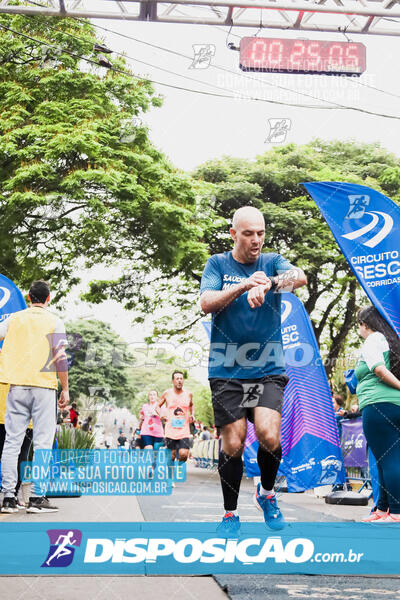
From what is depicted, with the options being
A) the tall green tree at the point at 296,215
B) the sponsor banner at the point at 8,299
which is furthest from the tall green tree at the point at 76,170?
the sponsor banner at the point at 8,299

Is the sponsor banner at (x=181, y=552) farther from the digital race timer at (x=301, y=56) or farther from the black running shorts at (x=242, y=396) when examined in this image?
the digital race timer at (x=301, y=56)

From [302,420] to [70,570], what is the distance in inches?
192

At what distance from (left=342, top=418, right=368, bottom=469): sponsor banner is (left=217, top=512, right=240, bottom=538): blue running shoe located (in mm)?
6861

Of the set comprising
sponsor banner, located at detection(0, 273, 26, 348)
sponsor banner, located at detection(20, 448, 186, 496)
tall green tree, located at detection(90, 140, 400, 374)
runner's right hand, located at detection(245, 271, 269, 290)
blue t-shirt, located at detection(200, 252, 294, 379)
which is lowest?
sponsor banner, located at detection(20, 448, 186, 496)

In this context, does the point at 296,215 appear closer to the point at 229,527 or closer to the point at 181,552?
the point at 229,527

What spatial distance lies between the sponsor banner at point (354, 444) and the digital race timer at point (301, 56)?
15.1 ft

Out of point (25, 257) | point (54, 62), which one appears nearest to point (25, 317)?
point (25, 257)

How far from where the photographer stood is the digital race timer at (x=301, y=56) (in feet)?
28.8

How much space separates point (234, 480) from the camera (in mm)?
3307

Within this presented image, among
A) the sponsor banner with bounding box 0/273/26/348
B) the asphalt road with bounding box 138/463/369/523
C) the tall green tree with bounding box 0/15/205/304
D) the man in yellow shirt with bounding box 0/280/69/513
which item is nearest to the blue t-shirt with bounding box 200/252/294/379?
the man in yellow shirt with bounding box 0/280/69/513

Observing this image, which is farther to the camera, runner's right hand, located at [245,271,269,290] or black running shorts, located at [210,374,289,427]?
black running shorts, located at [210,374,289,427]

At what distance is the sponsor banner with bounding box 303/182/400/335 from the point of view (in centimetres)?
520

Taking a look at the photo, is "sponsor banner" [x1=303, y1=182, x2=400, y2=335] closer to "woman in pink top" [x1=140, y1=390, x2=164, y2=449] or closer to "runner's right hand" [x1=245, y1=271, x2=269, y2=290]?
"runner's right hand" [x1=245, y1=271, x2=269, y2=290]

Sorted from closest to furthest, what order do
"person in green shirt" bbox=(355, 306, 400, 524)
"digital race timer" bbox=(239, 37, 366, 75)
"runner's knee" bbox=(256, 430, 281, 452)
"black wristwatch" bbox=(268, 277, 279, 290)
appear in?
"black wristwatch" bbox=(268, 277, 279, 290)
"runner's knee" bbox=(256, 430, 281, 452)
"person in green shirt" bbox=(355, 306, 400, 524)
"digital race timer" bbox=(239, 37, 366, 75)
